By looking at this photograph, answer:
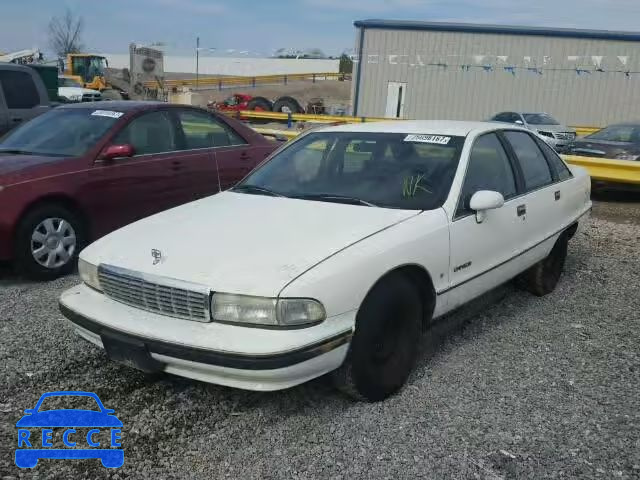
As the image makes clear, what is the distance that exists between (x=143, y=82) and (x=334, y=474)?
30078 mm

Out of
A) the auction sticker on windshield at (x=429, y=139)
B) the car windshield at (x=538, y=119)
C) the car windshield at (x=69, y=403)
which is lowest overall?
the car windshield at (x=69, y=403)

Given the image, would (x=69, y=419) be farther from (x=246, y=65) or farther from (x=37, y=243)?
(x=246, y=65)

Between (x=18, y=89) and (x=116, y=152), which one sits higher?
(x=18, y=89)

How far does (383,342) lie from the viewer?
10.4ft

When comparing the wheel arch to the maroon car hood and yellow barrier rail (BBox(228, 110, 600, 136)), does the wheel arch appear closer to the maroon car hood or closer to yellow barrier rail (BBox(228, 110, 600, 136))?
the maroon car hood

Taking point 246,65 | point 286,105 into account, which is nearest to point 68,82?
point 286,105

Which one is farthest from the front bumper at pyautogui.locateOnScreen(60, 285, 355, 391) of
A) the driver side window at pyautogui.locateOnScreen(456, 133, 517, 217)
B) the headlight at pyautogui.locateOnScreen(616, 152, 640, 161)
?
the headlight at pyautogui.locateOnScreen(616, 152, 640, 161)

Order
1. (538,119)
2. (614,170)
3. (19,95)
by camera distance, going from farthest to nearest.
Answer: (538,119)
(614,170)
(19,95)

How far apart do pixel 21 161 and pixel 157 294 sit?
3.13 metres

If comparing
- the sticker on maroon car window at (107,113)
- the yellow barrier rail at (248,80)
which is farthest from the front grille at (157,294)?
the yellow barrier rail at (248,80)

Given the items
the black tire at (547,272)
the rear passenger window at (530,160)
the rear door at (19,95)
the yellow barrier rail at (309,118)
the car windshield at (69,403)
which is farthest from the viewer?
the yellow barrier rail at (309,118)

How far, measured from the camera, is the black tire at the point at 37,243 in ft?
16.6

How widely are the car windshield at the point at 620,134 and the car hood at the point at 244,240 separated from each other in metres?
10.0

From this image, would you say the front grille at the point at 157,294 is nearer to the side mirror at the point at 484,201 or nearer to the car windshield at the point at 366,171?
the car windshield at the point at 366,171
